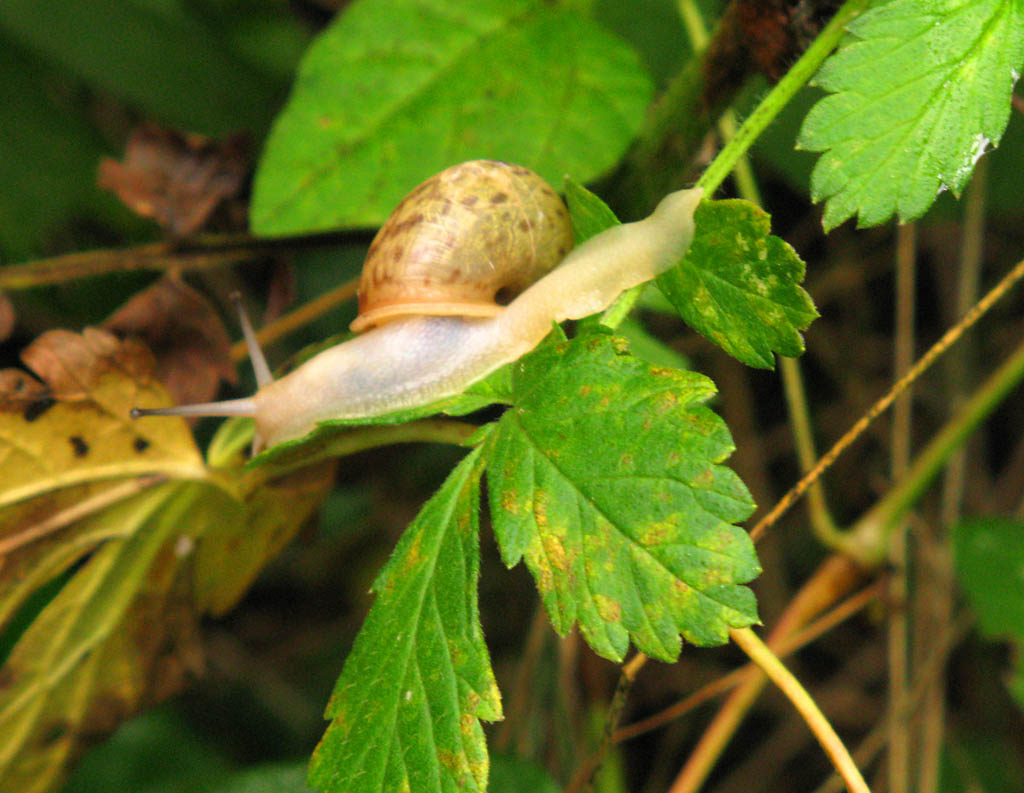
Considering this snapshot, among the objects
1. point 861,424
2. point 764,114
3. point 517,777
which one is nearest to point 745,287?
point 764,114

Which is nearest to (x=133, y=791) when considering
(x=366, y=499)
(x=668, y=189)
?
(x=366, y=499)

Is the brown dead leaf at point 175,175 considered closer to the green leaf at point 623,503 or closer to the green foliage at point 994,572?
the green leaf at point 623,503

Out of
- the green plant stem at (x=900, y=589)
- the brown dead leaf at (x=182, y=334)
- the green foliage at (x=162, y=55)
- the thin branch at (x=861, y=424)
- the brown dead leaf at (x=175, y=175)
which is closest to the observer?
the thin branch at (x=861, y=424)

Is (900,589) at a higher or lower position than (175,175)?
lower

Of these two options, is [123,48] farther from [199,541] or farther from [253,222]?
[199,541]

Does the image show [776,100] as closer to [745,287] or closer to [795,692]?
[745,287]

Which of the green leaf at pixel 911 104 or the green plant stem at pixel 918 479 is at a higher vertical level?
the green leaf at pixel 911 104

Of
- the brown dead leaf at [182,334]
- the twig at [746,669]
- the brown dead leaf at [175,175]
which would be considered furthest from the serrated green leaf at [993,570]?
the brown dead leaf at [175,175]
